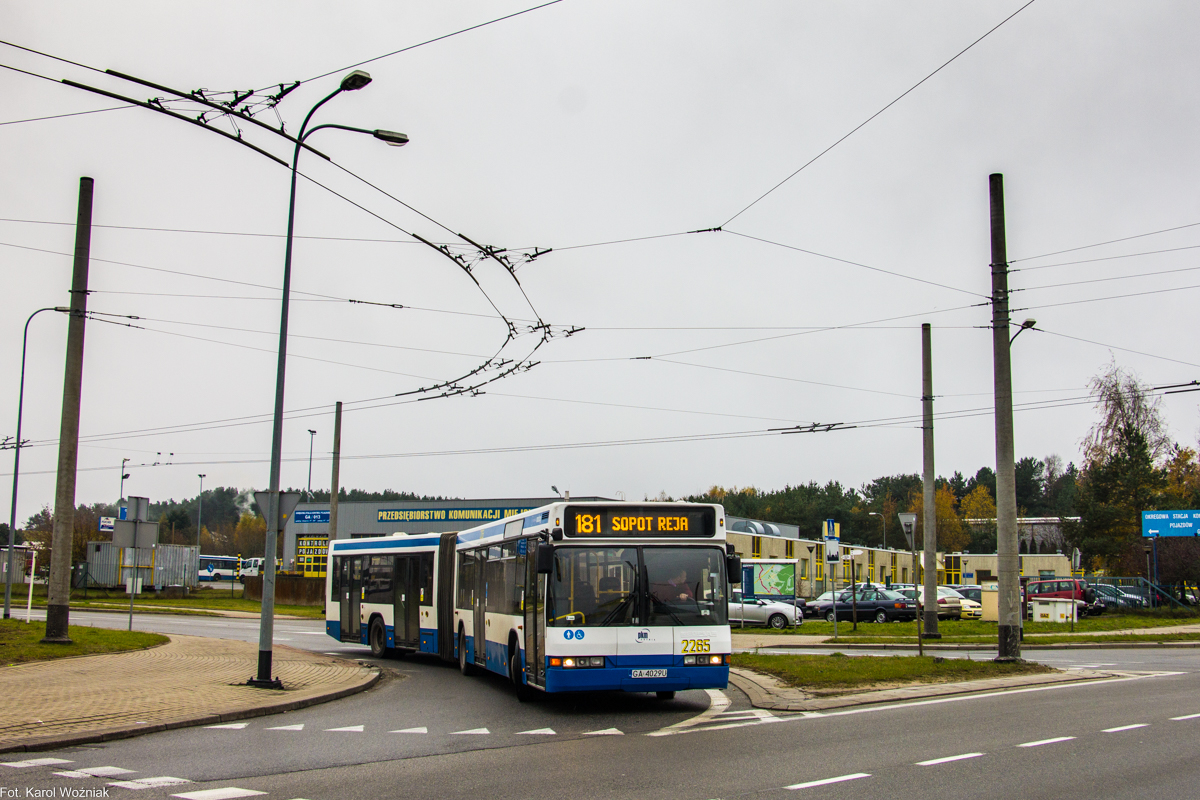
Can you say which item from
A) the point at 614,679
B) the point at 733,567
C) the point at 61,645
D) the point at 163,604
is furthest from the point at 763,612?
the point at 163,604

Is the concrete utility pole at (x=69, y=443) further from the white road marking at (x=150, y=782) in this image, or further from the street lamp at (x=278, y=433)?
the white road marking at (x=150, y=782)

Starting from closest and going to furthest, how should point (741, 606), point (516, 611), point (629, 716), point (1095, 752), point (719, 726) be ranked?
point (1095, 752) < point (719, 726) < point (629, 716) < point (516, 611) < point (741, 606)

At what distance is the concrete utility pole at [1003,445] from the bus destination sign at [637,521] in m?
7.58

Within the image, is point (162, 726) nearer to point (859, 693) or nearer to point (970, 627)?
point (859, 693)

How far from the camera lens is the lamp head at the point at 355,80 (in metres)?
13.8

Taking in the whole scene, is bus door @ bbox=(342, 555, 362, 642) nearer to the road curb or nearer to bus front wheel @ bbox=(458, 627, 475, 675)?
bus front wheel @ bbox=(458, 627, 475, 675)

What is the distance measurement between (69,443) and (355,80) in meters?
10.6

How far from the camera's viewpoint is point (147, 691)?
1371 centimetres

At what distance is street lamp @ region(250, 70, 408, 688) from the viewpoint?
568 inches

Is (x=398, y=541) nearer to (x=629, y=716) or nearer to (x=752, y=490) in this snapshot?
(x=629, y=716)

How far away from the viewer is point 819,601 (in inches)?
1608

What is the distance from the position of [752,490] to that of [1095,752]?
145 m

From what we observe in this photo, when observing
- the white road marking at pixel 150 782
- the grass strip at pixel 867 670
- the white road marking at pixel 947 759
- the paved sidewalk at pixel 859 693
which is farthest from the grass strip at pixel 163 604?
the white road marking at pixel 947 759

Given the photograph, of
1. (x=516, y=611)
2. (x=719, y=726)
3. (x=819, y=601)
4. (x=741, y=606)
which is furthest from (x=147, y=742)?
(x=819, y=601)
